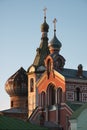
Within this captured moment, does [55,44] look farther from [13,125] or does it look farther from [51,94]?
[13,125]

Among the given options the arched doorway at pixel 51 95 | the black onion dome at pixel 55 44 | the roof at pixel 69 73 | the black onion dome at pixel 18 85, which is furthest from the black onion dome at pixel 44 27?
the arched doorway at pixel 51 95

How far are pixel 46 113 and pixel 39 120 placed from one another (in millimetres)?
945

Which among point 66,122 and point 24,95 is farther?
point 24,95

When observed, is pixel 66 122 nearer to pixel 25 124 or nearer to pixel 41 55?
pixel 25 124

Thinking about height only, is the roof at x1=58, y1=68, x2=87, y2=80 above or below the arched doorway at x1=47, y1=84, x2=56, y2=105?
above

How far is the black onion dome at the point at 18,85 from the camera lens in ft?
193

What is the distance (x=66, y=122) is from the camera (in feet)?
151

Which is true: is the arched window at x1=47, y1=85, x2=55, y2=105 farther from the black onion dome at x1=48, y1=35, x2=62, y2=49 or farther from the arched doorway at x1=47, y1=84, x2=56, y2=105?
the black onion dome at x1=48, y1=35, x2=62, y2=49

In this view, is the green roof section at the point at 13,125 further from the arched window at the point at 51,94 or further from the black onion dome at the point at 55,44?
the black onion dome at the point at 55,44

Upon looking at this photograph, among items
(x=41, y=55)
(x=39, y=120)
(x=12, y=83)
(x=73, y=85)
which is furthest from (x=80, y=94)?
(x=12, y=83)

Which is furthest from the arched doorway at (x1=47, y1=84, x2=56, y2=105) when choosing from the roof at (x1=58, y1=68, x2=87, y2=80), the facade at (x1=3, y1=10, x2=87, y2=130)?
the roof at (x1=58, y1=68, x2=87, y2=80)

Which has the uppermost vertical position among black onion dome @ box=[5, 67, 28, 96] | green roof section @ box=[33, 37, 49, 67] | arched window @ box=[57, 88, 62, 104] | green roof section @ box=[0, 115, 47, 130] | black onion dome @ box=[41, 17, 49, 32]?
black onion dome @ box=[41, 17, 49, 32]

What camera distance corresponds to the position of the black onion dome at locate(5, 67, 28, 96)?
5869 cm

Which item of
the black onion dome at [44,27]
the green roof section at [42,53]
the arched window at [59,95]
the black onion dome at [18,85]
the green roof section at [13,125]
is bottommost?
the green roof section at [13,125]
